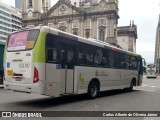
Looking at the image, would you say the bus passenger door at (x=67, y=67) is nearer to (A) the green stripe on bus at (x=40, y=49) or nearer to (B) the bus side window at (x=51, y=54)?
(B) the bus side window at (x=51, y=54)

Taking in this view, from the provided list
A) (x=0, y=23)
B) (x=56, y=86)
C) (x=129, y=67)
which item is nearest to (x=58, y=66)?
(x=56, y=86)

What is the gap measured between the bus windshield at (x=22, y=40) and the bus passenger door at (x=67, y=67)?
1217mm

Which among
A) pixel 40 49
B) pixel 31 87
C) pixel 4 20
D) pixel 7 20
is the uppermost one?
pixel 7 20

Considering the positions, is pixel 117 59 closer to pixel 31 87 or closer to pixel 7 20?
pixel 31 87

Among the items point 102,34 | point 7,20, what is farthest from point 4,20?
point 102,34

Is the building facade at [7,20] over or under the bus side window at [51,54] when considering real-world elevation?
over

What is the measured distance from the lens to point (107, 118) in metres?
7.87

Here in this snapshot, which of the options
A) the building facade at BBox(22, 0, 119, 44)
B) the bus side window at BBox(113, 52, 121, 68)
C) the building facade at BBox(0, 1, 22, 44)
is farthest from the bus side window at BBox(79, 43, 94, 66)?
the building facade at BBox(0, 1, 22, 44)

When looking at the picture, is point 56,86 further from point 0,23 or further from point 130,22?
point 0,23

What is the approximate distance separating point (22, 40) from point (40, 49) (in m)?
1.13

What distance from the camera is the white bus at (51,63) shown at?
9.52 m

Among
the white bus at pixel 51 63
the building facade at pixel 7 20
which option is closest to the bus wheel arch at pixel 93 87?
the white bus at pixel 51 63

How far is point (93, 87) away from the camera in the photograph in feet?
41.5

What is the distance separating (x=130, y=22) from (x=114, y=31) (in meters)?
42.3
